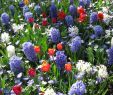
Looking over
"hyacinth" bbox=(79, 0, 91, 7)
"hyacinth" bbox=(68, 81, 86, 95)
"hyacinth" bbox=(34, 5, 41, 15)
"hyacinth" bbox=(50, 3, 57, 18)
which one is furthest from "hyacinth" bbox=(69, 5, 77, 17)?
"hyacinth" bbox=(68, 81, 86, 95)

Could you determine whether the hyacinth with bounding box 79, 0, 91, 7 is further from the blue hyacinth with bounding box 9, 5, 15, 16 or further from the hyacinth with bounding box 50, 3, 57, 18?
the blue hyacinth with bounding box 9, 5, 15, 16

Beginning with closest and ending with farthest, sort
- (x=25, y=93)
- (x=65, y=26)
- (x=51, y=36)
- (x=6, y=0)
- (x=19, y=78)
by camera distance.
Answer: (x=25, y=93) → (x=19, y=78) → (x=51, y=36) → (x=65, y=26) → (x=6, y=0)

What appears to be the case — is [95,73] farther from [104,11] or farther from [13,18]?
[13,18]

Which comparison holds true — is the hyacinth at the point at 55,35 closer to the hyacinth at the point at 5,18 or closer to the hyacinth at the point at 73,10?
the hyacinth at the point at 73,10

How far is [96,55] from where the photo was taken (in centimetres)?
424

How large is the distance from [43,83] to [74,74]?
333mm

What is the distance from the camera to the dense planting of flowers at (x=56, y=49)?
149 inches

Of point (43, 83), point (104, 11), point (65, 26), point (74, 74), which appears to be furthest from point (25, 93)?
point (104, 11)

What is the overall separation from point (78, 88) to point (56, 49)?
→ 1290 millimetres

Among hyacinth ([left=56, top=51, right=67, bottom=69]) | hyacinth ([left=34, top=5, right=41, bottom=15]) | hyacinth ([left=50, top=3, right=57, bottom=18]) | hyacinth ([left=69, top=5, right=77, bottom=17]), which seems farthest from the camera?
hyacinth ([left=34, top=5, right=41, bottom=15])

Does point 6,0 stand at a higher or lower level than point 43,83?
higher

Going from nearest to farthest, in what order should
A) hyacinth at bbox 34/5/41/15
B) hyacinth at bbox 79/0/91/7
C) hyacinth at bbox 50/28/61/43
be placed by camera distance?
hyacinth at bbox 50/28/61/43 < hyacinth at bbox 34/5/41/15 < hyacinth at bbox 79/0/91/7

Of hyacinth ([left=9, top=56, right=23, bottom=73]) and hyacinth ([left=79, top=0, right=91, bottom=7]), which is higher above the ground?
hyacinth ([left=79, top=0, right=91, bottom=7])

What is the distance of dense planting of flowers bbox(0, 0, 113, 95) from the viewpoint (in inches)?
149
